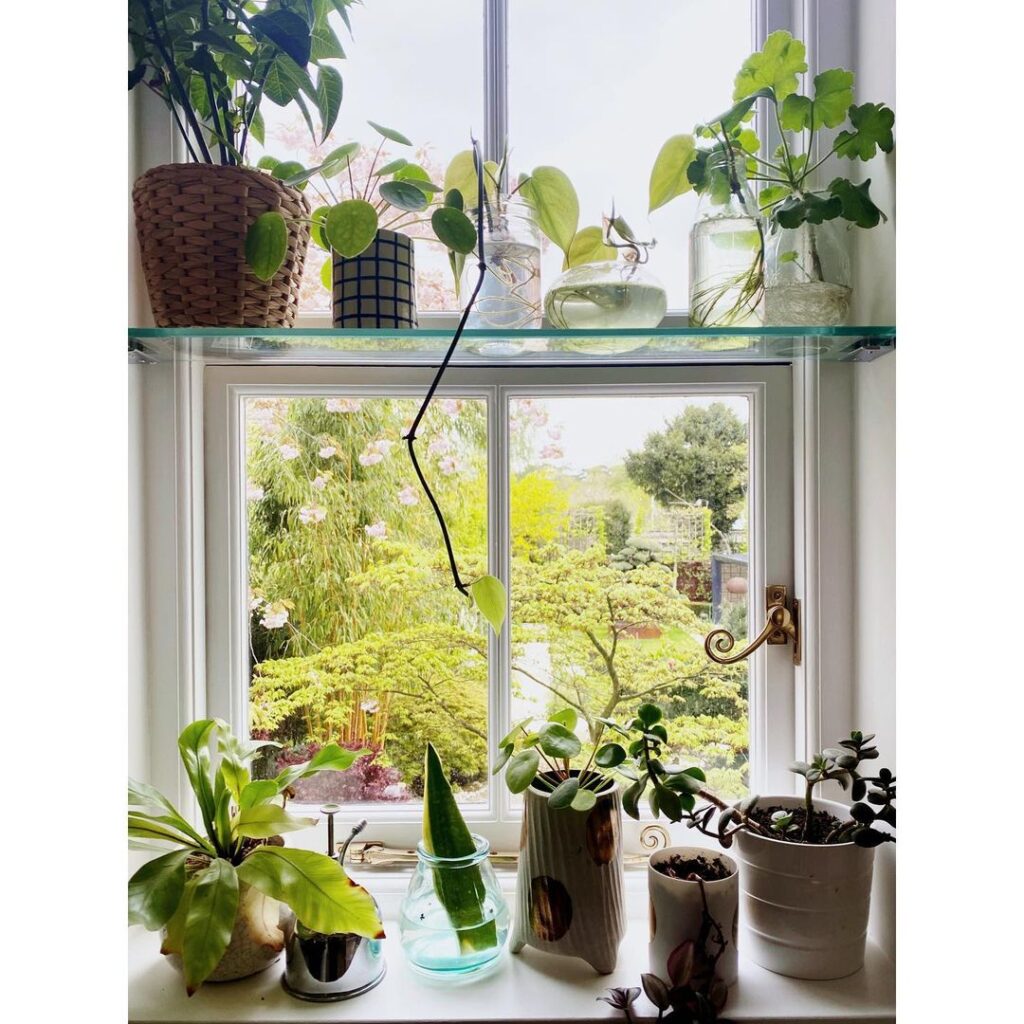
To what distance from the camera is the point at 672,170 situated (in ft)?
2.92

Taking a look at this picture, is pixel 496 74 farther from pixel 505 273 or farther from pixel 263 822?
pixel 263 822

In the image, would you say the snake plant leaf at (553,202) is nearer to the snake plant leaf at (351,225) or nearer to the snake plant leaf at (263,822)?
the snake plant leaf at (351,225)

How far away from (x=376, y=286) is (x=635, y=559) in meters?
0.51

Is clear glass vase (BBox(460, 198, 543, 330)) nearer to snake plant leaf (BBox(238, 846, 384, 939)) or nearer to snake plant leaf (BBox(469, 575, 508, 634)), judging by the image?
snake plant leaf (BBox(469, 575, 508, 634))

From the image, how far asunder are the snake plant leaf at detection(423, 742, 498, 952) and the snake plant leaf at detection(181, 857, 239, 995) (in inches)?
8.5

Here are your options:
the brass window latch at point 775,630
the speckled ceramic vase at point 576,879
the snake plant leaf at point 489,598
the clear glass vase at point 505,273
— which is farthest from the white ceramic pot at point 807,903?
the clear glass vase at point 505,273

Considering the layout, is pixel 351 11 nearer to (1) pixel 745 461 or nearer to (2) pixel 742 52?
(2) pixel 742 52

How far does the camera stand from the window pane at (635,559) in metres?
1.05

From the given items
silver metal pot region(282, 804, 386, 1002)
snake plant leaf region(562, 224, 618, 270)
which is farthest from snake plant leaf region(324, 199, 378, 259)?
silver metal pot region(282, 804, 386, 1002)

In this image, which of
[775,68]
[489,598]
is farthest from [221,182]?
[775,68]

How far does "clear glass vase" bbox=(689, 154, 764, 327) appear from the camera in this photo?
86 centimetres

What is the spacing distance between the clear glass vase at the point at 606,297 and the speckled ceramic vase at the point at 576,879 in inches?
20.7
